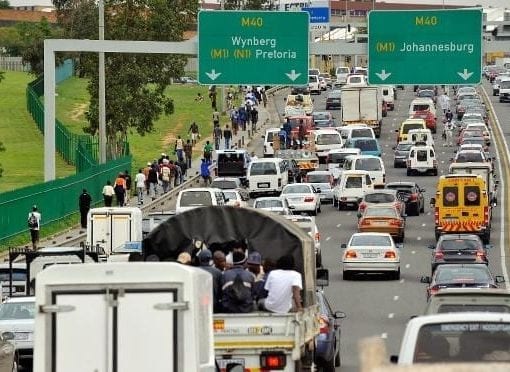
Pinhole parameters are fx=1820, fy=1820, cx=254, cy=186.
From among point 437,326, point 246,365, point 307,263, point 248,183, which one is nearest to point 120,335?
point 437,326

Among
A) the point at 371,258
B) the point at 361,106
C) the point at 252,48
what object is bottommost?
the point at 371,258

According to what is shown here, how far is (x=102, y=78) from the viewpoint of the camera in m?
62.4

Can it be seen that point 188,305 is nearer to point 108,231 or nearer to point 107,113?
point 108,231

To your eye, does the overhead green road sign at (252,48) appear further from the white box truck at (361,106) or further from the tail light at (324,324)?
the white box truck at (361,106)

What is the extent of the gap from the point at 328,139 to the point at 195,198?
31.4 m

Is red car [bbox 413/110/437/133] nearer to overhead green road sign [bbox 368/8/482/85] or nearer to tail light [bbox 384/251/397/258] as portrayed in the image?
overhead green road sign [bbox 368/8/482/85]

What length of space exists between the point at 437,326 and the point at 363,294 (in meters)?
26.9

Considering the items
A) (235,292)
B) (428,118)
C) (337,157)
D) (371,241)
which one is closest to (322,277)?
(235,292)

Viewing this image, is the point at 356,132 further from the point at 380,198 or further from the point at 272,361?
the point at 272,361

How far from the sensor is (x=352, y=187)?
210 ft

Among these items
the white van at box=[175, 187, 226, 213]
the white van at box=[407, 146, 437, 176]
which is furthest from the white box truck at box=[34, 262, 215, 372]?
the white van at box=[407, 146, 437, 176]

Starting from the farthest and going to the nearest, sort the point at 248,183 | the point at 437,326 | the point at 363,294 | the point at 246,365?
the point at 248,183
the point at 363,294
the point at 246,365
the point at 437,326

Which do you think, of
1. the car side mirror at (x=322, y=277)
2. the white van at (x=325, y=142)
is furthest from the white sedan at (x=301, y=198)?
the car side mirror at (x=322, y=277)

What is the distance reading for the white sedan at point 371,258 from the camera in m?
43.7
